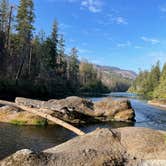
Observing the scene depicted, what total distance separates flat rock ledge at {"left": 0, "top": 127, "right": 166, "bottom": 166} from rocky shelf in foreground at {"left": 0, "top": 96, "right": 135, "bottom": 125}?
12648mm

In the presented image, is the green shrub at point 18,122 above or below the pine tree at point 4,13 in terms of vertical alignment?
below

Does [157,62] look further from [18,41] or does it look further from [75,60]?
[18,41]

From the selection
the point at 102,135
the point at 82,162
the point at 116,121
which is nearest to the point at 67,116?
the point at 116,121

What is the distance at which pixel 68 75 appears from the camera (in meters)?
109

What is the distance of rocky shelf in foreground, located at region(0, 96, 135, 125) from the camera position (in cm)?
2338

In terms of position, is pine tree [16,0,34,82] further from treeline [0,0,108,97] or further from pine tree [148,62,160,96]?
pine tree [148,62,160,96]

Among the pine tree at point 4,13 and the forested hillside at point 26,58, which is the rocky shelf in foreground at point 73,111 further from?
the pine tree at point 4,13

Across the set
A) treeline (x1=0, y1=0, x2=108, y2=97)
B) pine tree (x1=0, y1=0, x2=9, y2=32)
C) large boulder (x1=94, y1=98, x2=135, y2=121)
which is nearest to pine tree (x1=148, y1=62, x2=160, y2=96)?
treeline (x1=0, y1=0, x2=108, y2=97)

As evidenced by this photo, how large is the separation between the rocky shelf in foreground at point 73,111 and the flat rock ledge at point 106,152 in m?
12.6

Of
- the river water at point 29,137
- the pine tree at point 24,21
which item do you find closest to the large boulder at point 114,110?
the river water at point 29,137

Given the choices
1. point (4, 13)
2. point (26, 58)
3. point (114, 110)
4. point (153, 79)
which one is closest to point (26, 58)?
point (26, 58)

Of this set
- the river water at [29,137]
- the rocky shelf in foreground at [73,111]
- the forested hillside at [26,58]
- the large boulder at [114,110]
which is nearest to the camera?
the river water at [29,137]

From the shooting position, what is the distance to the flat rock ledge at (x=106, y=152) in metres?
8.36

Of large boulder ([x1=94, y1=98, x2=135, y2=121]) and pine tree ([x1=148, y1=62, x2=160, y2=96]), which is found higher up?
pine tree ([x1=148, y1=62, x2=160, y2=96])
